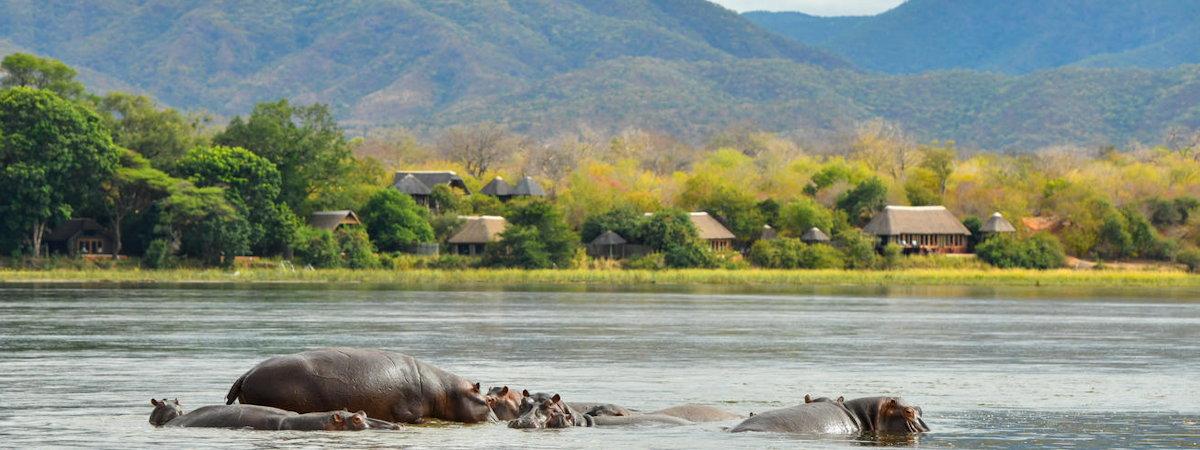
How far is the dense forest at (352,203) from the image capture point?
288 ft

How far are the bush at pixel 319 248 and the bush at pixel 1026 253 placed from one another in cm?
3597

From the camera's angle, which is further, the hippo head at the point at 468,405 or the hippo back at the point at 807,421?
the hippo head at the point at 468,405

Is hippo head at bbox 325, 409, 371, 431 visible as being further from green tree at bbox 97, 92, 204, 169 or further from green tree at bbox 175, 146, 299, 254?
green tree at bbox 97, 92, 204, 169

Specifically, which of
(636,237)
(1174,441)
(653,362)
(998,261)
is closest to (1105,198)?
(998,261)

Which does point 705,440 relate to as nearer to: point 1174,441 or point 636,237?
point 1174,441

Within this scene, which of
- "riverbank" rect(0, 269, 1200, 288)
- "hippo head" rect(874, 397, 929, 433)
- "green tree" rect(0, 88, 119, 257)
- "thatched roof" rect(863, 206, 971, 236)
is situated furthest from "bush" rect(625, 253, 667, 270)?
"hippo head" rect(874, 397, 929, 433)

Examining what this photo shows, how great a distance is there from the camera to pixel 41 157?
286ft

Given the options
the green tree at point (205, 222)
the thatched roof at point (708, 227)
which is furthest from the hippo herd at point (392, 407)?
the thatched roof at point (708, 227)

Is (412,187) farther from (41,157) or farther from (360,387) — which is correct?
(360,387)

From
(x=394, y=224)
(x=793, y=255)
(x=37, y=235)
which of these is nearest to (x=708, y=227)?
(x=793, y=255)

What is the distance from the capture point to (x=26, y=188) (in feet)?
283

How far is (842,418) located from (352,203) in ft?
268

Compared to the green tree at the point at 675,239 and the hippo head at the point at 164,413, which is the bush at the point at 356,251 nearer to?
the green tree at the point at 675,239

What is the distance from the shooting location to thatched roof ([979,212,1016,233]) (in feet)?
343
